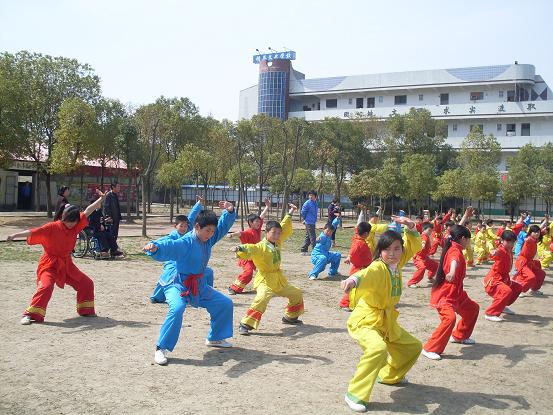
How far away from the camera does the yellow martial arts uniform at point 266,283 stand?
265 inches

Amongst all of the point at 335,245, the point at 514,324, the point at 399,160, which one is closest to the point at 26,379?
the point at 514,324

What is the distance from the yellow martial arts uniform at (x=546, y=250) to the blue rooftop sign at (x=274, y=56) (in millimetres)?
57374

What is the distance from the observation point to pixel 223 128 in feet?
140

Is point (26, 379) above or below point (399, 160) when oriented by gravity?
below

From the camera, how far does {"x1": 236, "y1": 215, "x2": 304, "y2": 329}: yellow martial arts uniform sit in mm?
6742

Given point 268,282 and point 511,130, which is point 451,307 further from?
point 511,130

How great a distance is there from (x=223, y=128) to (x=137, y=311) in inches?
1404

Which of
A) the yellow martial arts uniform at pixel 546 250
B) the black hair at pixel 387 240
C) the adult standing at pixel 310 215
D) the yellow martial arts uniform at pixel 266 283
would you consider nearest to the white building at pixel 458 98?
the adult standing at pixel 310 215

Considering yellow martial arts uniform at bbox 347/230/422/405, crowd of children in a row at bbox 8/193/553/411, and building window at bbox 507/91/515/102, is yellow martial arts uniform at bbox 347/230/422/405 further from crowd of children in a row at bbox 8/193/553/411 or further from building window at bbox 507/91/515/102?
building window at bbox 507/91/515/102

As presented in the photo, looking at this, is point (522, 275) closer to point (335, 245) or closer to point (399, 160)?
point (335, 245)

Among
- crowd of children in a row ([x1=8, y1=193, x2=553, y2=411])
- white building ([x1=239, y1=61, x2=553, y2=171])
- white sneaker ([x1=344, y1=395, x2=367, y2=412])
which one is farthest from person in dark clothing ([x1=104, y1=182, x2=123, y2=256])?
white building ([x1=239, y1=61, x2=553, y2=171])

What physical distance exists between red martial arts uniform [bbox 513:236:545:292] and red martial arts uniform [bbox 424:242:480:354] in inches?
159

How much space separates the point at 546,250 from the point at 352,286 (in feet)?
34.5

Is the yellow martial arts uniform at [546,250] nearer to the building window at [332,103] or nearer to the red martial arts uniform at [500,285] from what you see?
the red martial arts uniform at [500,285]
